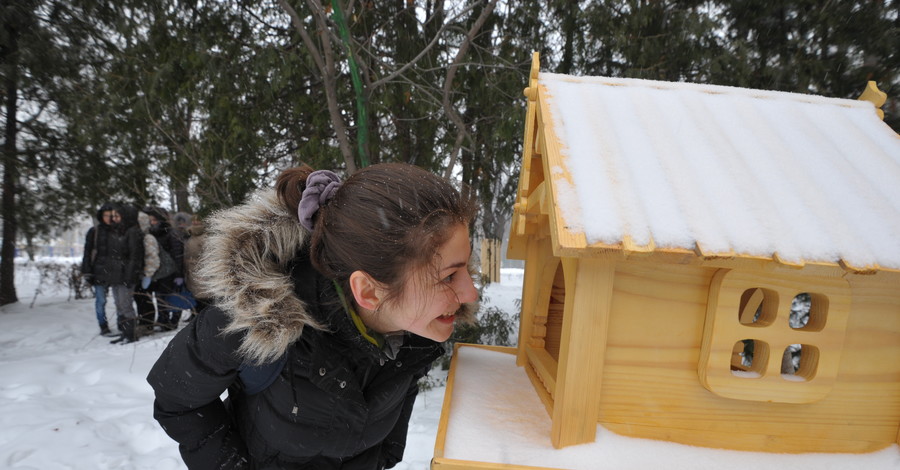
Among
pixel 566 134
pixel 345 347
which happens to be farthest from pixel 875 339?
pixel 345 347

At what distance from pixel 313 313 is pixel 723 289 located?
102 cm

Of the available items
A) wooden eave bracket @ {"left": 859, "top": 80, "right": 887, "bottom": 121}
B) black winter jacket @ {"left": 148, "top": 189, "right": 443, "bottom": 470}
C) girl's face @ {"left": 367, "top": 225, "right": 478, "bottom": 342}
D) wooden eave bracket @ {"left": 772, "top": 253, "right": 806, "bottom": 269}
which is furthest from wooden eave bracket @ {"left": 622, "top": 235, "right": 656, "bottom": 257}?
wooden eave bracket @ {"left": 859, "top": 80, "right": 887, "bottom": 121}

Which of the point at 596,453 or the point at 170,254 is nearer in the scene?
the point at 596,453

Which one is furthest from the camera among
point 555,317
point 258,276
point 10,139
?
point 10,139

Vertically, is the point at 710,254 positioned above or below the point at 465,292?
above

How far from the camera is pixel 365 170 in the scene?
1180 millimetres

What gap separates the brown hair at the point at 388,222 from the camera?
1061 mm

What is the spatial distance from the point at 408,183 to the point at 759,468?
1.07m

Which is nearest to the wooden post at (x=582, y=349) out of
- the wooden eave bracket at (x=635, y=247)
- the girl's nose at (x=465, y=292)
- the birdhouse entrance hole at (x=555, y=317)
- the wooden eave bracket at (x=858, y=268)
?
the wooden eave bracket at (x=635, y=247)

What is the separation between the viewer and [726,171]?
1.09 m

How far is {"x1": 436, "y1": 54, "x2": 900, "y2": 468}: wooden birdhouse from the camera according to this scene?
0.97 metres

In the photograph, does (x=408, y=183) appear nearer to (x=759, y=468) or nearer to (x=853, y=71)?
(x=759, y=468)

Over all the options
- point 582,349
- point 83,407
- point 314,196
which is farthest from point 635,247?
point 83,407

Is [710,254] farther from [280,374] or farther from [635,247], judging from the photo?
[280,374]
